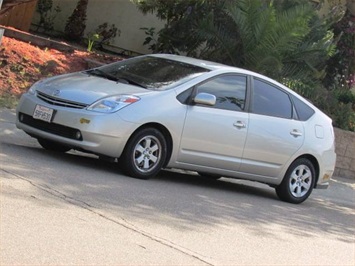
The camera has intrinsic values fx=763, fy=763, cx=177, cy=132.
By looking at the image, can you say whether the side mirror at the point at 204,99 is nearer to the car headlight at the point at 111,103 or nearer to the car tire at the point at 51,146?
the car headlight at the point at 111,103

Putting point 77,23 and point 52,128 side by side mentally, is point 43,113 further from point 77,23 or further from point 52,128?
point 77,23

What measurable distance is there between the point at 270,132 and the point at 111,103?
2.46 m

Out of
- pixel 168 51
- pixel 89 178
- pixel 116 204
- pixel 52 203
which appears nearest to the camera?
pixel 52 203

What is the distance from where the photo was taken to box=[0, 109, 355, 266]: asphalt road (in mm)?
6207

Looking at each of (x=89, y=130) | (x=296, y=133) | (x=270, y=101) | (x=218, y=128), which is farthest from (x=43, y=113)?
(x=296, y=133)

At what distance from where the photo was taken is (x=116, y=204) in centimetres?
778

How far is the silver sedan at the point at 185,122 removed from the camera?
29.4 ft

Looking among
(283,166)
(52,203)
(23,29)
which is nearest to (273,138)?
(283,166)

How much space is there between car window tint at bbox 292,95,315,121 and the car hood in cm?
254

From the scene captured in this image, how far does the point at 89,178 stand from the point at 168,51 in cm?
874

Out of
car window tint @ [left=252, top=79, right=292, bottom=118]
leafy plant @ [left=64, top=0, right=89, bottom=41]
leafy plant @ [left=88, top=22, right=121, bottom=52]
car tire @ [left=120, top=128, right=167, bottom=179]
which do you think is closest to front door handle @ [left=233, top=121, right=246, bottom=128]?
car window tint @ [left=252, top=79, right=292, bottom=118]

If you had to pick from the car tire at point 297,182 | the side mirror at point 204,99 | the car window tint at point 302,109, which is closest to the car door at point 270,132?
the car window tint at point 302,109

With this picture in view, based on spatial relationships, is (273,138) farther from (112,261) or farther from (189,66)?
(112,261)

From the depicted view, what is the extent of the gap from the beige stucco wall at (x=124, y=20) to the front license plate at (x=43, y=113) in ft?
35.0
